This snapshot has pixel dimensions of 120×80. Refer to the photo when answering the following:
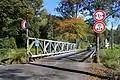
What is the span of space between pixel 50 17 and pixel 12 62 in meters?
58.4

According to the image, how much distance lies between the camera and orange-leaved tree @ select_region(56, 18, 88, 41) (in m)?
66.1

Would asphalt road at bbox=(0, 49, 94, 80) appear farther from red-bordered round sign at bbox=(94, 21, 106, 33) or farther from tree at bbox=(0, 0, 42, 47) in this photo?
tree at bbox=(0, 0, 42, 47)

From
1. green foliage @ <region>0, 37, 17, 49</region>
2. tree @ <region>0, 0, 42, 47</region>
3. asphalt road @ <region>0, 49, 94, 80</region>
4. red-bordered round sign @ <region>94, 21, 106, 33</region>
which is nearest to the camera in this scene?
asphalt road @ <region>0, 49, 94, 80</region>

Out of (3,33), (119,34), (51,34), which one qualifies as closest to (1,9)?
(3,33)

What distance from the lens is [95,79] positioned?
10.6 meters

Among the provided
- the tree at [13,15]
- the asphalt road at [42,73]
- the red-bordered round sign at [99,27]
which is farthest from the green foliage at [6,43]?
the red-bordered round sign at [99,27]

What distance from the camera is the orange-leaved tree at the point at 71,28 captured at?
6608 cm

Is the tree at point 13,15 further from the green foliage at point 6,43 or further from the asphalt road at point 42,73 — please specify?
the asphalt road at point 42,73

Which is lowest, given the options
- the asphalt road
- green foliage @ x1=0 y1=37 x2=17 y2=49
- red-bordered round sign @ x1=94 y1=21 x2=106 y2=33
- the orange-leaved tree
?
the asphalt road

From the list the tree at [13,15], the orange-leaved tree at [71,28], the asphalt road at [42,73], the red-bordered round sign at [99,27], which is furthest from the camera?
the orange-leaved tree at [71,28]

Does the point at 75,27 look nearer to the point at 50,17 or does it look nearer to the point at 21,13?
the point at 50,17

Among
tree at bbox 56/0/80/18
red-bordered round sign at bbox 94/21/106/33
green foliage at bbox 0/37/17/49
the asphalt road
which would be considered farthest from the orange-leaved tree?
the asphalt road

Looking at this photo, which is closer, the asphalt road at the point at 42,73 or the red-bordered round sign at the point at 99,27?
the asphalt road at the point at 42,73

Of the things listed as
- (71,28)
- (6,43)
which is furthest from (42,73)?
(71,28)
